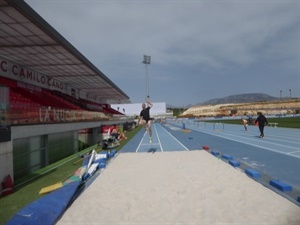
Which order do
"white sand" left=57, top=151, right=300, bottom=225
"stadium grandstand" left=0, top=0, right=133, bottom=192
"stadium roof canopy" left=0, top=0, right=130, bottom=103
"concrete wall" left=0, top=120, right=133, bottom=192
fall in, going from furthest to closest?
1. "stadium roof canopy" left=0, top=0, right=130, bottom=103
2. "stadium grandstand" left=0, top=0, right=133, bottom=192
3. "concrete wall" left=0, top=120, right=133, bottom=192
4. "white sand" left=57, top=151, right=300, bottom=225

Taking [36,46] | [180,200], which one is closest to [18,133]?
[180,200]

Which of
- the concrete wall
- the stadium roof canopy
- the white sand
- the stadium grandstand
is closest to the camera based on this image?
the white sand

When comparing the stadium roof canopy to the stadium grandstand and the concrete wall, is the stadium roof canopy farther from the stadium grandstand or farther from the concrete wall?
the concrete wall

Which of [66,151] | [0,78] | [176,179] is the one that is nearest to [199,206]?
[176,179]

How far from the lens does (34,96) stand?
19422 mm

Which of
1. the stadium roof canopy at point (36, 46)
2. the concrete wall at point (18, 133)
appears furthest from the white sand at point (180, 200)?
the stadium roof canopy at point (36, 46)

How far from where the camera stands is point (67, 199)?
18.6 ft

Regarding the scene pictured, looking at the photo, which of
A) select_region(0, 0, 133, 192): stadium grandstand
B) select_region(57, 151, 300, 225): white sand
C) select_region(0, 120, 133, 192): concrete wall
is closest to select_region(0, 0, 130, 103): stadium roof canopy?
select_region(0, 0, 133, 192): stadium grandstand

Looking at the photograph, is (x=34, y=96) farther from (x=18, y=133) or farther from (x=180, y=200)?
(x=180, y=200)

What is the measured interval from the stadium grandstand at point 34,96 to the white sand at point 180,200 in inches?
135

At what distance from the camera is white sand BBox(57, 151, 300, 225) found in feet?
15.3

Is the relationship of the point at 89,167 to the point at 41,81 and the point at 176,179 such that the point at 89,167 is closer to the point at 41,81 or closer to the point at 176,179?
the point at 176,179

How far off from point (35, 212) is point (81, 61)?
18.3m

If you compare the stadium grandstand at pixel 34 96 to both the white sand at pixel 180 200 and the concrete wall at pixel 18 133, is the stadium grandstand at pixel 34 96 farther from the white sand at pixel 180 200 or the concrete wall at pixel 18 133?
the white sand at pixel 180 200
